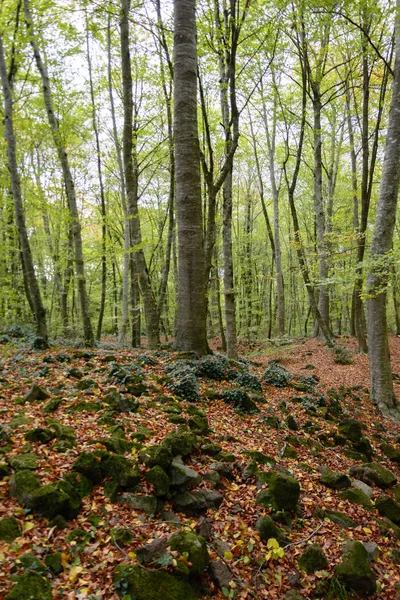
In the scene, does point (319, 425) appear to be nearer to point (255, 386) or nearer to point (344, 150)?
point (255, 386)

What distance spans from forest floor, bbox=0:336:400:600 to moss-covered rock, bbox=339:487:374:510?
0.08 metres

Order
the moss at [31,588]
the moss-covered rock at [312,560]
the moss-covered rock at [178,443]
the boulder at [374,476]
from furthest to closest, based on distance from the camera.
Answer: the boulder at [374,476] → the moss-covered rock at [178,443] → the moss-covered rock at [312,560] → the moss at [31,588]

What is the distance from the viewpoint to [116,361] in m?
6.99

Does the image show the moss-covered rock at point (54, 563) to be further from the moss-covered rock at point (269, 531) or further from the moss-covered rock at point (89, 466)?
the moss-covered rock at point (269, 531)

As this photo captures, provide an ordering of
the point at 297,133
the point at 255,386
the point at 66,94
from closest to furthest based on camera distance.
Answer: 1. the point at 255,386
2. the point at 66,94
3. the point at 297,133

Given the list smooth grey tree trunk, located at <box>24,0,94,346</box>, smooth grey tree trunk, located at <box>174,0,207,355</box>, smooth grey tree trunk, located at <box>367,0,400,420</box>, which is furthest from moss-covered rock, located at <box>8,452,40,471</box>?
smooth grey tree trunk, located at <box>367,0,400,420</box>

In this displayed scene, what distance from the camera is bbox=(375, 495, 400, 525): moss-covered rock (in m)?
4.63

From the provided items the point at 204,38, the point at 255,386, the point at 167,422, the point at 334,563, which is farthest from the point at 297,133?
the point at 334,563

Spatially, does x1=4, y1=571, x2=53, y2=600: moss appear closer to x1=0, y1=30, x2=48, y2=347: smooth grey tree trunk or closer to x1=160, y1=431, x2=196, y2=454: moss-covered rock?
x1=160, y1=431, x2=196, y2=454: moss-covered rock

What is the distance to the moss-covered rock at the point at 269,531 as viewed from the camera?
360cm

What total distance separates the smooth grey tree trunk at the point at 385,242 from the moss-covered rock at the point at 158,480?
6068 millimetres

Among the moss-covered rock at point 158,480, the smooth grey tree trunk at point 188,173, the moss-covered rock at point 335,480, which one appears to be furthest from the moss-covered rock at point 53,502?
the smooth grey tree trunk at point 188,173

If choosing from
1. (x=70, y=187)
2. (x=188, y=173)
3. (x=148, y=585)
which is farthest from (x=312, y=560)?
(x=70, y=187)

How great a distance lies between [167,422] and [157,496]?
1.45m
